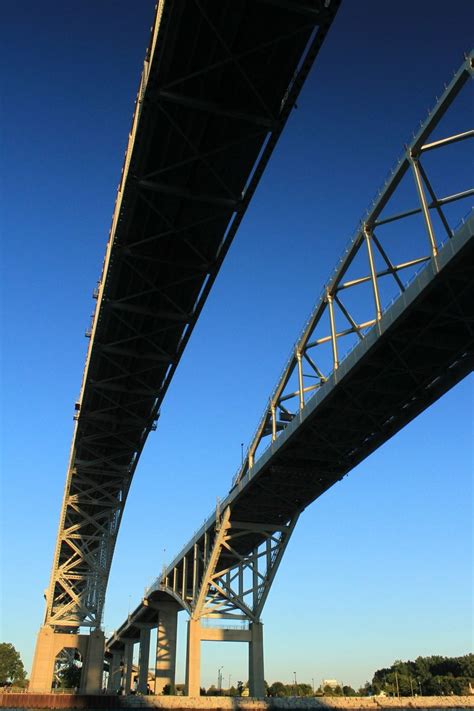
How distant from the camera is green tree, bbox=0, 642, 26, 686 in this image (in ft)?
474

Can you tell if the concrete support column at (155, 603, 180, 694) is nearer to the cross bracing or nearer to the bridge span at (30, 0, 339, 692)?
the bridge span at (30, 0, 339, 692)

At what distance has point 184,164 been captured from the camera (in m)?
20.4

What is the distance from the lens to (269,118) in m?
19.5

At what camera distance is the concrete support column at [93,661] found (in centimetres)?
5306

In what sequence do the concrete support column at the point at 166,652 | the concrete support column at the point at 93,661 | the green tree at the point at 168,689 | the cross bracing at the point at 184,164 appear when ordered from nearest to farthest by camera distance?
the cross bracing at the point at 184,164 → the concrete support column at the point at 93,661 → the green tree at the point at 168,689 → the concrete support column at the point at 166,652

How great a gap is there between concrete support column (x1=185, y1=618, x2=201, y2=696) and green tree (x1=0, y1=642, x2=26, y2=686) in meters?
116

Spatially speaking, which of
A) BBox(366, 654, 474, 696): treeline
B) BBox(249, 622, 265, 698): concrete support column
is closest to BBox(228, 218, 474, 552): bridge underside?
BBox(249, 622, 265, 698): concrete support column

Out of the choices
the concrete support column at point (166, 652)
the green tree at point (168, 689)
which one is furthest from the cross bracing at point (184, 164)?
the concrete support column at point (166, 652)

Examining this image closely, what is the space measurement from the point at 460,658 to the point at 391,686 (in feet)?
70.3

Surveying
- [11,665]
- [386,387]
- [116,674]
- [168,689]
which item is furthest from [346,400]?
[11,665]

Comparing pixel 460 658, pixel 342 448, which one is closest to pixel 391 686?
pixel 460 658

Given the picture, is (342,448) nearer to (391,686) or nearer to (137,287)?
(137,287)

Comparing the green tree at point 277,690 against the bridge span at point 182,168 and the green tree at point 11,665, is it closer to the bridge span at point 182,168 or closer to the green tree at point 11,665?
the green tree at point 11,665

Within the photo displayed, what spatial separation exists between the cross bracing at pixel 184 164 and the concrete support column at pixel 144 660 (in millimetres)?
64040
